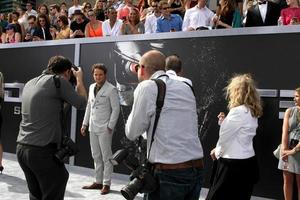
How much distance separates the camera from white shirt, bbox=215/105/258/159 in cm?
536

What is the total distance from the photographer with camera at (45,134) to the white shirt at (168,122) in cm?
126

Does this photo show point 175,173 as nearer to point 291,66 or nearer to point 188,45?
point 291,66

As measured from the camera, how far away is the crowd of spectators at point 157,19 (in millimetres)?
7711

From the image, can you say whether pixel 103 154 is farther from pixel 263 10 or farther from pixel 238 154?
pixel 263 10

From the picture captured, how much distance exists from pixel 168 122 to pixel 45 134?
1.49m

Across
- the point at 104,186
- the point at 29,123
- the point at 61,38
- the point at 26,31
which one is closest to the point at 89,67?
the point at 61,38

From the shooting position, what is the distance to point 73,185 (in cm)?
844

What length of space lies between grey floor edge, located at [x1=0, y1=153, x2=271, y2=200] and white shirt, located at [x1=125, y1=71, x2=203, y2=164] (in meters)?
3.76

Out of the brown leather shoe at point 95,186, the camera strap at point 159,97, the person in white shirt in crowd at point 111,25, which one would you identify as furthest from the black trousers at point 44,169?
the person in white shirt in crowd at point 111,25

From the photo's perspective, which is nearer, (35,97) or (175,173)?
(175,173)

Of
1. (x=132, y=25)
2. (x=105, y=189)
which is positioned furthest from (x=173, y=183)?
(x=132, y=25)

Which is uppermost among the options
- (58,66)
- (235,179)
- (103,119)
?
(58,66)

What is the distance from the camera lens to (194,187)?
3877 millimetres

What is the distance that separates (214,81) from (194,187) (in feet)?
13.1
